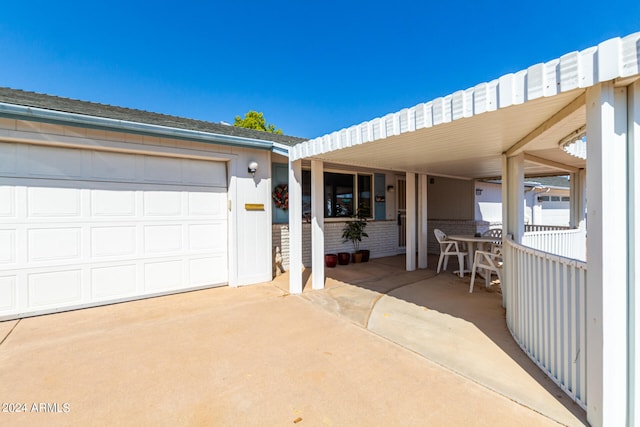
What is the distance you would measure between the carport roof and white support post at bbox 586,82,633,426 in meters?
0.20

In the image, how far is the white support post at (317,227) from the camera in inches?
201

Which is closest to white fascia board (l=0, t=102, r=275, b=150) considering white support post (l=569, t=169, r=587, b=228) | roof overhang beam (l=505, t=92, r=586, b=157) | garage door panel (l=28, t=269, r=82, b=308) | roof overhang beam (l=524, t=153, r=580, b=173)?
garage door panel (l=28, t=269, r=82, b=308)

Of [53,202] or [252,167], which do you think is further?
[252,167]

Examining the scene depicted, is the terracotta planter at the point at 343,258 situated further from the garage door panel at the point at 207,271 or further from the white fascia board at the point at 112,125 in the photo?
the white fascia board at the point at 112,125

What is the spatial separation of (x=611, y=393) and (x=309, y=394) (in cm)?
193

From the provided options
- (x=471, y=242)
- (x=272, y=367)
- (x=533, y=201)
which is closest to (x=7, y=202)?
(x=272, y=367)

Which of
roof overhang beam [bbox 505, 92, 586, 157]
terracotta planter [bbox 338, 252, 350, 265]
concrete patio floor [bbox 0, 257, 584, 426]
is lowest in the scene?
concrete patio floor [bbox 0, 257, 584, 426]

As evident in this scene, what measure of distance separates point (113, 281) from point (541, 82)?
5.74 metres

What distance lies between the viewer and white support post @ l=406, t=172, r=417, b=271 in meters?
6.58

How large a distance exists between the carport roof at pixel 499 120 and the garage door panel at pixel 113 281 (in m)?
3.30

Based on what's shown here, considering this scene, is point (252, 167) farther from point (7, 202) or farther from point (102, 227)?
point (7, 202)

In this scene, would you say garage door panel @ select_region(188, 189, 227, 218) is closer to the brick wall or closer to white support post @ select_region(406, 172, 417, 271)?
the brick wall

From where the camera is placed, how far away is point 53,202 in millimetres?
4109

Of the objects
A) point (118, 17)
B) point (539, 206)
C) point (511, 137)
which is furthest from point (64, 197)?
point (539, 206)
